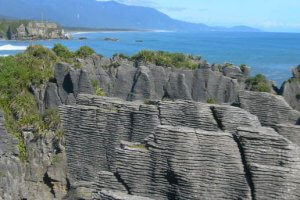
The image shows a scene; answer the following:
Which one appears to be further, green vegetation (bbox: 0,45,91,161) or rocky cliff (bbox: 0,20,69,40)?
rocky cliff (bbox: 0,20,69,40)

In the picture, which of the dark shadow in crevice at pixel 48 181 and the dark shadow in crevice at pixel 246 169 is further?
the dark shadow in crevice at pixel 48 181

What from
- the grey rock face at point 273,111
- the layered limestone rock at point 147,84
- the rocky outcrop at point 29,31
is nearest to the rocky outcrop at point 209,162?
the grey rock face at point 273,111

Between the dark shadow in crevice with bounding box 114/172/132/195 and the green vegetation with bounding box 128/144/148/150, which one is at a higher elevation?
the green vegetation with bounding box 128/144/148/150

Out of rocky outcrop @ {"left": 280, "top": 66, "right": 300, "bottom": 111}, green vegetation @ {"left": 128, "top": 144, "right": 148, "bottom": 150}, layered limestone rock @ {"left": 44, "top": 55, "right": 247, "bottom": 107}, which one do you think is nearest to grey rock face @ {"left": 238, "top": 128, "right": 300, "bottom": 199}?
green vegetation @ {"left": 128, "top": 144, "right": 148, "bottom": 150}

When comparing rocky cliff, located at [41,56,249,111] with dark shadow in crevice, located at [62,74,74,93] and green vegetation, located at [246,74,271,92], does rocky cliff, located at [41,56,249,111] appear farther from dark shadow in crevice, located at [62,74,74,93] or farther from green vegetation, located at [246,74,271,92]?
green vegetation, located at [246,74,271,92]

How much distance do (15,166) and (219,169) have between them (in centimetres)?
903

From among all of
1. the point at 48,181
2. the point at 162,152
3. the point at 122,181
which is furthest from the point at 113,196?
the point at 48,181

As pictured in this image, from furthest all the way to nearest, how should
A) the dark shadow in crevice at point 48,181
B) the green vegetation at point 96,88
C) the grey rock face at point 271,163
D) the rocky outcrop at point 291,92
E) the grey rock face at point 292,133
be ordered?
the rocky outcrop at point 291,92 < the green vegetation at point 96,88 < the dark shadow in crevice at point 48,181 < the grey rock face at point 292,133 < the grey rock face at point 271,163

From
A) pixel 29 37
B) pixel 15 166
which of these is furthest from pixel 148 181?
pixel 29 37

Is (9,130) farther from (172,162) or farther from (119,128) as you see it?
(172,162)

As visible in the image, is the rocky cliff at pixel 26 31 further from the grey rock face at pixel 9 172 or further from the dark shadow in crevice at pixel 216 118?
the dark shadow in crevice at pixel 216 118

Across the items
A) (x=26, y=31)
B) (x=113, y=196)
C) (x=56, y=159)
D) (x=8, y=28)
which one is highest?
(x=113, y=196)

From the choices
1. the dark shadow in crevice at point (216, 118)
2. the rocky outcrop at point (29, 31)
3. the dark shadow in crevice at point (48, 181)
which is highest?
the dark shadow in crevice at point (216, 118)

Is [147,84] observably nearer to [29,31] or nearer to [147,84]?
[147,84]
